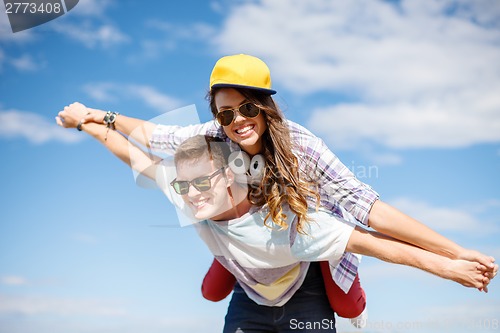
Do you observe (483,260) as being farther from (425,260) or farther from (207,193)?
(207,193)

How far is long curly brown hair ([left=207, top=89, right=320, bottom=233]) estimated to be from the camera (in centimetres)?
377

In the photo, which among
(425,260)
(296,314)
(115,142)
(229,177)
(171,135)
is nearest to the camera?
(425,260)

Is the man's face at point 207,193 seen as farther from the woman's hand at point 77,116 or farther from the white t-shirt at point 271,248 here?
the woman's hand at point 77,116

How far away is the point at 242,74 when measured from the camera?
380 centimetres

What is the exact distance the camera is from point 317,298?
163 inches

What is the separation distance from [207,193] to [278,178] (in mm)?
472

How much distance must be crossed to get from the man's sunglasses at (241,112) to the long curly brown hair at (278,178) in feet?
0.11

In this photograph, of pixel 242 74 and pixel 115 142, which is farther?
pixel 115 142

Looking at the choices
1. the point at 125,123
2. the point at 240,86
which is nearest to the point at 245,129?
the point at 240,86

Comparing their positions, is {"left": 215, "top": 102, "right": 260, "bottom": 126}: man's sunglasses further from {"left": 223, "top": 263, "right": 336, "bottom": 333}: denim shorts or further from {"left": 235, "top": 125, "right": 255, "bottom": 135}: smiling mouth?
{"left": 223, "top": 263, "right": 336, "bottom": 333}: denim shorts

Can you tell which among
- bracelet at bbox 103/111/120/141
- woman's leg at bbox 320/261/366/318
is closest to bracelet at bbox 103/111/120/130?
bracelet at bbox 103/111/120/141

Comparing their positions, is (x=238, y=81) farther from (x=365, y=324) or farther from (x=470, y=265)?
(x=365, y=324)

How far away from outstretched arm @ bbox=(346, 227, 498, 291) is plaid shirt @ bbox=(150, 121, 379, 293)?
0.56 ft

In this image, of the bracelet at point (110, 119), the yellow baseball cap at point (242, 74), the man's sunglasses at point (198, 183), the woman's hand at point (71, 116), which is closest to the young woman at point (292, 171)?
the yellow baseball cap at point (242, 74)
